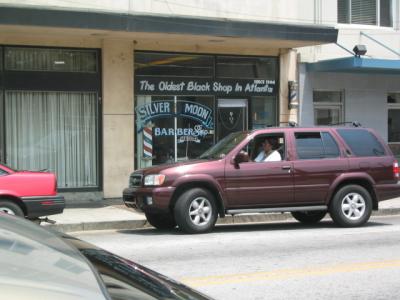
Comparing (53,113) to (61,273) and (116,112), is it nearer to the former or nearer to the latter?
(116,112)

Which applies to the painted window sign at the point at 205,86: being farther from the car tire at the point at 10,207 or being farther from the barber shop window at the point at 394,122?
the car tire at the point at 10,207

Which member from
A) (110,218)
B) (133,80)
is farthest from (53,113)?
(110,218)

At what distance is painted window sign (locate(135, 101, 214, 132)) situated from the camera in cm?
1689

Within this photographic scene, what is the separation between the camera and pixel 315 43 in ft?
56.6

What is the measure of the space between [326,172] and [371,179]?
94 cm

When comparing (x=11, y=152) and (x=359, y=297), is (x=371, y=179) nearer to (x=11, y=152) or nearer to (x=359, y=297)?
(x=359, y=297)

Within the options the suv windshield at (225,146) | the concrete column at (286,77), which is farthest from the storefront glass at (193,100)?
A: the suv windshield at (225,146)

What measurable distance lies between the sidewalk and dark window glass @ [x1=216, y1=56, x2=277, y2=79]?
4.90 m

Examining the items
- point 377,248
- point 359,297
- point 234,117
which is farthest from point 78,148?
point 359,297

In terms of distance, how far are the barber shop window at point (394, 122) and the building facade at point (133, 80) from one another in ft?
12.4

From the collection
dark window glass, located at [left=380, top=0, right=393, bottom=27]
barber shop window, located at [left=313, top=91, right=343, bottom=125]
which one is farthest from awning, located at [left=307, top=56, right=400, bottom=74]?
dark window glass, located at [left=380, top=0, right=393, bottom=27]

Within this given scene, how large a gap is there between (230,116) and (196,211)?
23.4 ft

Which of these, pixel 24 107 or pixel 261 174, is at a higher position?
pixel 24 107

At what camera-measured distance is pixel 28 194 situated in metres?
11.1
